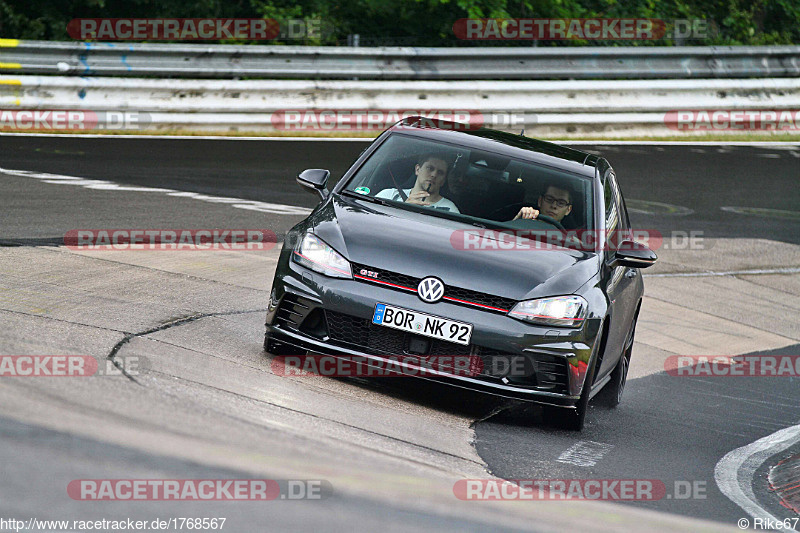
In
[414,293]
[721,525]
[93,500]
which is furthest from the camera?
[414,293]

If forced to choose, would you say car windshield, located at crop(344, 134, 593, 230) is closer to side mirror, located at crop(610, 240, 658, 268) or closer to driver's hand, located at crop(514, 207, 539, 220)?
driver's hand, located at crop(514, 207, 539, 220)

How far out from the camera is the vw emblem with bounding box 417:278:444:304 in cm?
656

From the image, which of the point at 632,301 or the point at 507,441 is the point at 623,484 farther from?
the point at 632,301

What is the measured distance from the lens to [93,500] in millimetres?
3922

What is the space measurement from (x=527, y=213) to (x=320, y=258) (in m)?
1.60

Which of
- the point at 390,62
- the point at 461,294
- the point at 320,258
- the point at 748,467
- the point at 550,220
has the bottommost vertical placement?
the point at 748,467

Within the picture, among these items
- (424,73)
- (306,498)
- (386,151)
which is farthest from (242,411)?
(424,73)

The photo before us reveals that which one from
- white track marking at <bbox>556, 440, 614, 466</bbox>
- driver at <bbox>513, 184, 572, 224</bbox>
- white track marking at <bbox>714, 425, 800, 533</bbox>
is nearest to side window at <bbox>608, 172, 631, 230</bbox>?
driver at <bbox>513, 184, 572, 224</bbox>

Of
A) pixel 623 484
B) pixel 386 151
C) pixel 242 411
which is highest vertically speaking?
pixel 386 151

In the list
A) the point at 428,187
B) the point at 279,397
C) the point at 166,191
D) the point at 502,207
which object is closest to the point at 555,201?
the point at 502,207

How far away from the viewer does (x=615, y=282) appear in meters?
7.63

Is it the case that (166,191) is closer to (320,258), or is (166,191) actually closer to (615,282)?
(320,258)

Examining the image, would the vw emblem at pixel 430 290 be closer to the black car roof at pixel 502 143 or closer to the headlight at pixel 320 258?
the headlight at pixel 320 258

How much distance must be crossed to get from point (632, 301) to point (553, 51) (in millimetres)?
A: 11099
